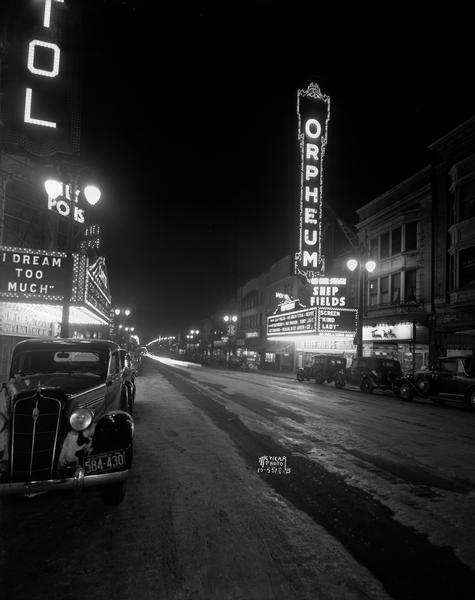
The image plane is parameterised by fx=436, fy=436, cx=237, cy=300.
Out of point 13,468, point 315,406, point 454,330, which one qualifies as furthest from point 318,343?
point 13,468

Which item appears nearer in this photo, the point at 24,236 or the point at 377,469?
the point at 377,469

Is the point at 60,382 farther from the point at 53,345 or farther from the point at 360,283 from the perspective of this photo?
the point at 360,283

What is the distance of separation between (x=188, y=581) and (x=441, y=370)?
16990 mm

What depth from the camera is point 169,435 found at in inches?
374

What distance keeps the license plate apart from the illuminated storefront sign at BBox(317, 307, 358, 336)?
28015 mm

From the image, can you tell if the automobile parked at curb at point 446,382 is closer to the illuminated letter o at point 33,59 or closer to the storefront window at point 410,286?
the storefront window at point 410,286

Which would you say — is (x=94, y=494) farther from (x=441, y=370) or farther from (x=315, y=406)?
(x=441, y=370)

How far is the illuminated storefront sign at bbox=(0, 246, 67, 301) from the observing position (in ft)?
53.9

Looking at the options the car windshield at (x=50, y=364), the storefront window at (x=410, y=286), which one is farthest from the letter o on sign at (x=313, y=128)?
the car windshield at (x=50, y=364)

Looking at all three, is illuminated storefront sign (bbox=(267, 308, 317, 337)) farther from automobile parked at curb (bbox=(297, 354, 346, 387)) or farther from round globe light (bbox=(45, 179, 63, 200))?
round globe light (bbox=(45, 179, 63, 200))

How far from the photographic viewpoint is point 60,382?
603 centimetres

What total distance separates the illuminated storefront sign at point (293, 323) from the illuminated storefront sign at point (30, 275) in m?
20.6

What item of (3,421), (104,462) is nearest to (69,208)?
(3,421)

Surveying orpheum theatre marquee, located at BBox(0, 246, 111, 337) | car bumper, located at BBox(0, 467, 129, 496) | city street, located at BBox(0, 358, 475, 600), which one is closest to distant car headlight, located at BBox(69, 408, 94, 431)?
car bumper, located at BBox(0, 467, 129, 496)
